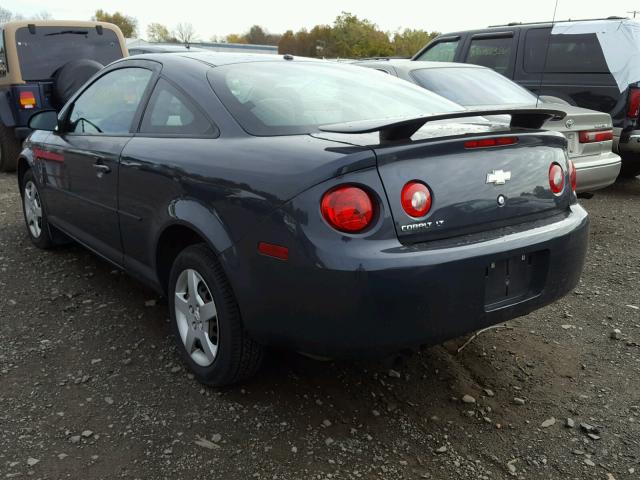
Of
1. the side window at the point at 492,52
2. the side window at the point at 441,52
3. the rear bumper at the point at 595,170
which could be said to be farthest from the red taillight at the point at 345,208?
the side window at the point at 441,52

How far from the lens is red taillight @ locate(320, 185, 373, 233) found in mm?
2113

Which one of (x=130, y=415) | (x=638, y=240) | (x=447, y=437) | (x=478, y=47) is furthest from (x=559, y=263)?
(x=478, y=47)

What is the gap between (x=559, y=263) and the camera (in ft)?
8.26

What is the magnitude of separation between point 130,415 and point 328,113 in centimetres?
161

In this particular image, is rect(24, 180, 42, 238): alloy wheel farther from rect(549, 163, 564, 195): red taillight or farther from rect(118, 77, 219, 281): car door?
rect(549, 163, 564, 195): red taillight

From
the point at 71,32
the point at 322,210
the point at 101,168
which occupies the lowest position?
the point at 101,168

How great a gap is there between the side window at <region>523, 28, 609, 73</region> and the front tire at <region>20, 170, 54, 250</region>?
5.54m

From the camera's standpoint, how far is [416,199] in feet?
7.16

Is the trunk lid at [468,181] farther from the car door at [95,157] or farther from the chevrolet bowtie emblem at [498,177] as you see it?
the car door at [95,157]

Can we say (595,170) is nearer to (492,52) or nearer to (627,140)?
(627,140)

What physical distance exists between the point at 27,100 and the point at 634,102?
7405mm

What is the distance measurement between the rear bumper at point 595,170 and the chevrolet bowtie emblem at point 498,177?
3293mm

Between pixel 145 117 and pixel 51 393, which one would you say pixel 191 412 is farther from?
pixel 145 117

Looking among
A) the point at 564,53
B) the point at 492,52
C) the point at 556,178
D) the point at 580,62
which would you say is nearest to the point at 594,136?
the point at 580,62
